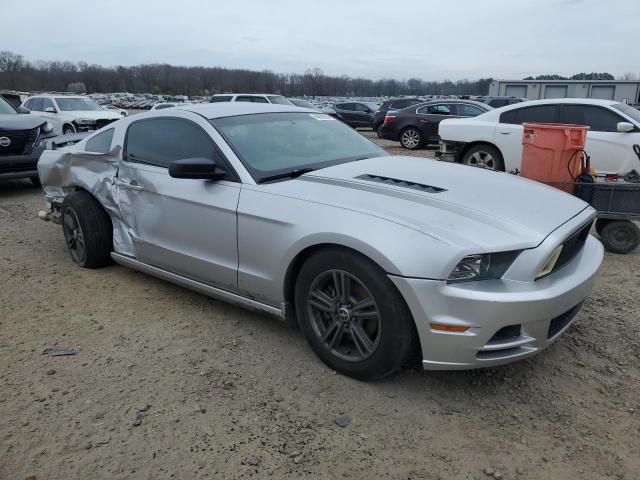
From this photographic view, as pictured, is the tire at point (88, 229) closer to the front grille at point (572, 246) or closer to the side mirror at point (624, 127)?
the front grille at point (572, 246)

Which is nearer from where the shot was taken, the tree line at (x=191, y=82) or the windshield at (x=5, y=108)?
the windshield at (x=5, y=108)

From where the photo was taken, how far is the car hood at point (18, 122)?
8.34 m

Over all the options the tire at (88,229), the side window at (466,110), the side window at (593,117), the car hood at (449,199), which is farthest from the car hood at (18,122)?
the side window at (466,110)

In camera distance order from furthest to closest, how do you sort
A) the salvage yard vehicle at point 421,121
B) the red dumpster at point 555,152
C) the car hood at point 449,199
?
the salvage yard vehicle at point 421,121 → the red dumpster at point 555,152 → the car hood at point 449,199

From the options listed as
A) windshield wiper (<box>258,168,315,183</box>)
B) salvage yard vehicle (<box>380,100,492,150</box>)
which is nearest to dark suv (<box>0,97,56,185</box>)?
windshield wiper (<box>258,168,315,183</box>)

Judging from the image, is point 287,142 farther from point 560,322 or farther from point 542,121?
point 542,121

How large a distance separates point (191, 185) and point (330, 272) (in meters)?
1.33

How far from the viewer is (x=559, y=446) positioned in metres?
2.45

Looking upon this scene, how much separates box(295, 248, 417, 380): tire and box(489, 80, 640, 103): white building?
4631 cm

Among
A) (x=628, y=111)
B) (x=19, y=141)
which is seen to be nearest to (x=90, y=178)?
(x=19, y=141)

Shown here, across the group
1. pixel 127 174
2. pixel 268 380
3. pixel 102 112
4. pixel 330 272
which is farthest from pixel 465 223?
pixel 102 112

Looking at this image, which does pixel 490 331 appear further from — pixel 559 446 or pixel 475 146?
pixel 475 146

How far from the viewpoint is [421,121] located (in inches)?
608

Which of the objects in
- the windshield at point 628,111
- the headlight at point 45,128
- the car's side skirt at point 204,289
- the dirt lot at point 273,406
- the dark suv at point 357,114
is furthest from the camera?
the dark suv at point 357,114
